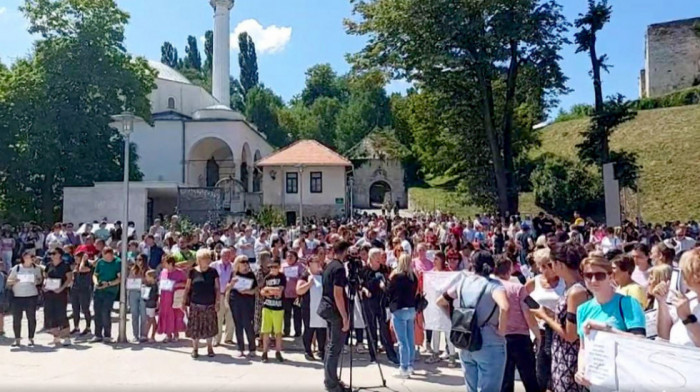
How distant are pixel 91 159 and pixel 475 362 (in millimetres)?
32703

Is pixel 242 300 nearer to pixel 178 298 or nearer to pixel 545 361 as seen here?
pixel 178 298

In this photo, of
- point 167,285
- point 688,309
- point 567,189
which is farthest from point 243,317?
point 567,189

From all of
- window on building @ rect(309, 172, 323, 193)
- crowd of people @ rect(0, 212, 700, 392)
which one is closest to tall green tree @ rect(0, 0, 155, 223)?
window on building @ rect(309, 172, 323, 193)

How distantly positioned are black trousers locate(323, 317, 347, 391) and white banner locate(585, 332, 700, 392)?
12.3 feet

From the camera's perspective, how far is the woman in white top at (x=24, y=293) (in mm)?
11594

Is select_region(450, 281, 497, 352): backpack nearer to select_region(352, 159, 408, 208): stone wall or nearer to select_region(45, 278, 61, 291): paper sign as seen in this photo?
select_region(45, 278, 61, 291): paper sign

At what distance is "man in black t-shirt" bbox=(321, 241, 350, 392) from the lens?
7.74 metres

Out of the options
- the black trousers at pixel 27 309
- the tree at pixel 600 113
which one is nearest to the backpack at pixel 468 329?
the black trousers at pixel 27 309

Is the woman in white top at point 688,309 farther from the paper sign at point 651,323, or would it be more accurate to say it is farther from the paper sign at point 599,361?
the paper sign at point 651,323

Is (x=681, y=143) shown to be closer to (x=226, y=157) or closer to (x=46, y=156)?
(x=226, y=157)

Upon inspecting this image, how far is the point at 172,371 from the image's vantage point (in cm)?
936

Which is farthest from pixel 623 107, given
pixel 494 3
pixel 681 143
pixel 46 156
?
pixel 46 156

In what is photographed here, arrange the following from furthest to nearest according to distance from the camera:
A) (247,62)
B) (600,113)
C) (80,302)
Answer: (247,62), (600,113), (80,302)

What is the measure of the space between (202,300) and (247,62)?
304 ft
